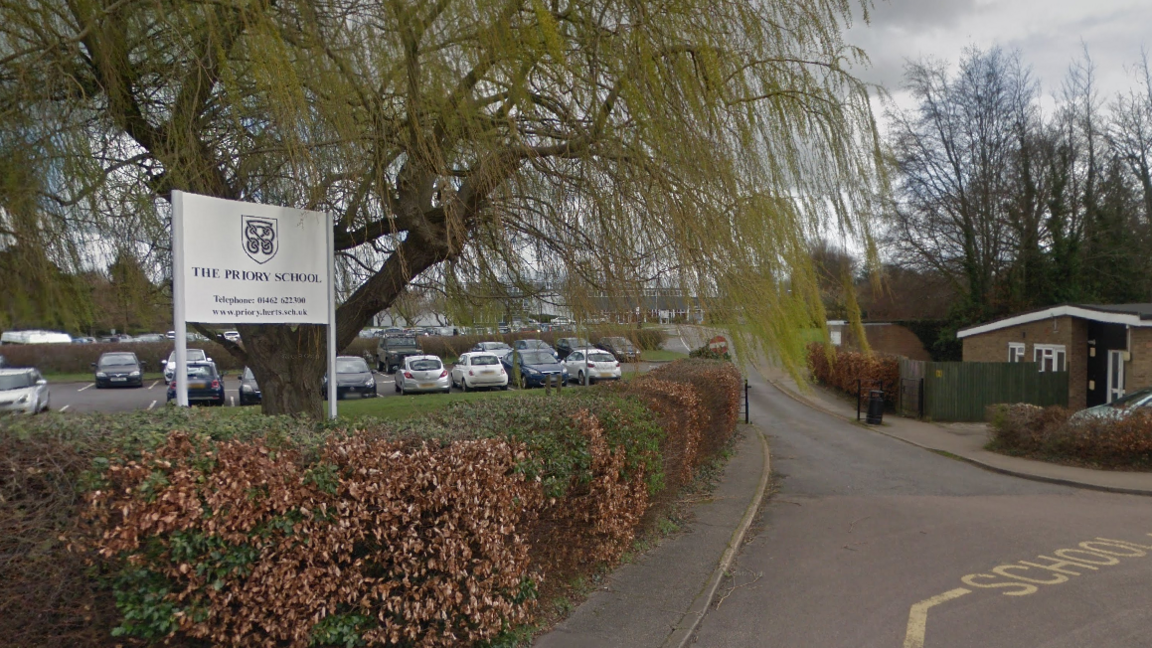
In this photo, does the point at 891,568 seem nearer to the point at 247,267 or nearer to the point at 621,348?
the point at 621,348

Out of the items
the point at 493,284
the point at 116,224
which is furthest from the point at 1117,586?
the point at 116,224

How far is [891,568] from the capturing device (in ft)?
24.3

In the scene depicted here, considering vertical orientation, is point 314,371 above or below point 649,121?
below

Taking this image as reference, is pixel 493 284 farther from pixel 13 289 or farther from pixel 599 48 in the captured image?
pixel 13 289

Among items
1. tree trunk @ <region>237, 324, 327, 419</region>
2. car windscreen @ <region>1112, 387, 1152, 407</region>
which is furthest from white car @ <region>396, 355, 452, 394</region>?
tree trunk @ <region>237, 324, 327, 419</region>

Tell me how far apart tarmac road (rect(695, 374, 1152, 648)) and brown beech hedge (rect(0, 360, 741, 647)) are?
6.02 feet

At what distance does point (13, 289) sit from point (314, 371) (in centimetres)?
247

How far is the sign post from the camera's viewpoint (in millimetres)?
5023

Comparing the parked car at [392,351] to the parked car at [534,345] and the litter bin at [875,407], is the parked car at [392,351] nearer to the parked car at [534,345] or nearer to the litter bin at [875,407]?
the litter bin at [875,407]

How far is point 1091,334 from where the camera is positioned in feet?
71.4

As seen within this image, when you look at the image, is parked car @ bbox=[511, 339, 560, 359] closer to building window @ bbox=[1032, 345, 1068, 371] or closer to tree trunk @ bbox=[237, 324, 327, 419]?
tree trunk @ bbox=[237, 324, 327, 419]

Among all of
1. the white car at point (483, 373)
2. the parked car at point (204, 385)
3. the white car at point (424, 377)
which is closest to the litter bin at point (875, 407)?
the white car at point (483, 373)

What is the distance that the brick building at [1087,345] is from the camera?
61.8ft

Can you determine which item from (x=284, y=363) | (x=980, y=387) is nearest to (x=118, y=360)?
(x=284, y=363)
